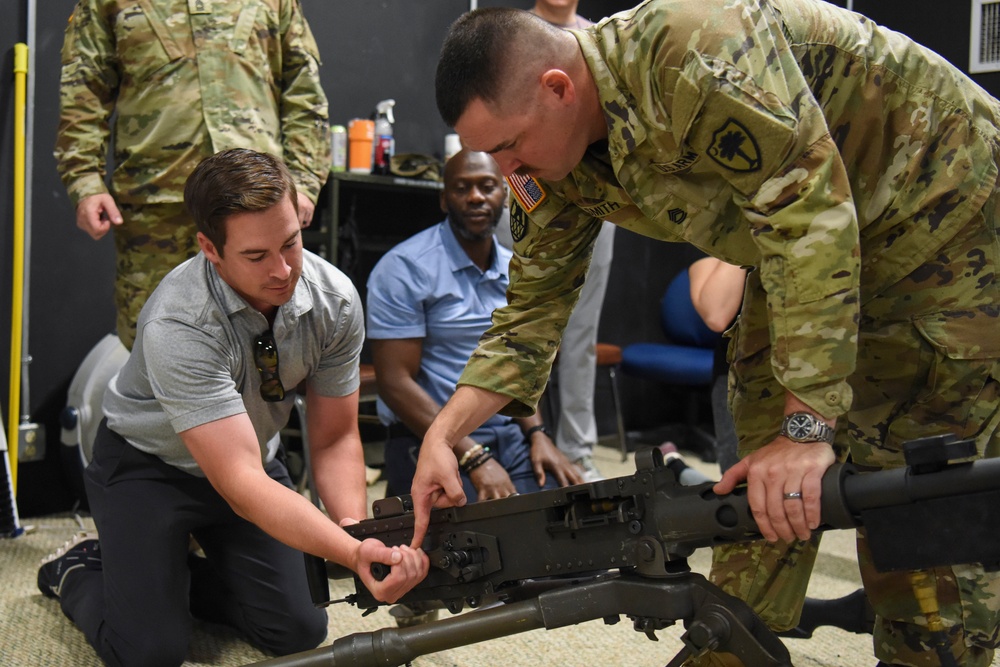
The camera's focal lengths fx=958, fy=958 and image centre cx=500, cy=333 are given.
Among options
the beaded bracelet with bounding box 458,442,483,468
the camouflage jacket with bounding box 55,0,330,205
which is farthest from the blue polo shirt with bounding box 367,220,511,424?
the camouflage jacket with bounding box 55,0,330,205

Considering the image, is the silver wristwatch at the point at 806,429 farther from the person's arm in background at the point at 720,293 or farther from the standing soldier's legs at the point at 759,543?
the person's arm in background at the point at 720,293

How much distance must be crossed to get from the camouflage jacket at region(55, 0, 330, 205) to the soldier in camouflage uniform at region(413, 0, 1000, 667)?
1.15 m

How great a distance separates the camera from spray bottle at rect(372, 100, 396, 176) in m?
3.41

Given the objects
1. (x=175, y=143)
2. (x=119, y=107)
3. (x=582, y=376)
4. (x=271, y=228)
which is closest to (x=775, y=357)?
(x=271, y=228)

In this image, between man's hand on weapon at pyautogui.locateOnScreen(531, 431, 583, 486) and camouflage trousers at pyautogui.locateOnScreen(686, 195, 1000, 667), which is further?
man's hand on weapon at pyautogui.locateOnScreen(531, 431, 583, 486)

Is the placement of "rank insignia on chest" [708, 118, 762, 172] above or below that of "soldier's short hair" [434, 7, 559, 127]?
below

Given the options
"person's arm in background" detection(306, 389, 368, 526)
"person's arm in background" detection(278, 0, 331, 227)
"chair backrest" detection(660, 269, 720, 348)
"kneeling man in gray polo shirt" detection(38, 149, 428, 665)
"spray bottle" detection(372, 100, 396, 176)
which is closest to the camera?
"kneeling man in gray polo shirt" detection(38, 149, 428, 665)

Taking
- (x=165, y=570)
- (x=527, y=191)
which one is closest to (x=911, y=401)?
(x=527, y=191)

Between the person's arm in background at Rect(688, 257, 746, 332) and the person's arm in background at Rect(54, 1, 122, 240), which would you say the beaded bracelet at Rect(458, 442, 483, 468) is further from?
the person's arm in background at Rect(54, 1, 122, 240)

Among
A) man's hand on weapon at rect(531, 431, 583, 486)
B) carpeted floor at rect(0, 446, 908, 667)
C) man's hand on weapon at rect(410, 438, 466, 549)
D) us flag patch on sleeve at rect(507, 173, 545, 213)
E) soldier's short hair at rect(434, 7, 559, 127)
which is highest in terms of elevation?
soldier's short hair at rect(434, 7, 559, 127)

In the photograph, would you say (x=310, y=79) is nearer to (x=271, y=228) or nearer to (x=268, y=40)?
(x=268, y=40)

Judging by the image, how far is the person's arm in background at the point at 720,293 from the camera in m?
2.21

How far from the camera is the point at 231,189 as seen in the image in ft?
5.16

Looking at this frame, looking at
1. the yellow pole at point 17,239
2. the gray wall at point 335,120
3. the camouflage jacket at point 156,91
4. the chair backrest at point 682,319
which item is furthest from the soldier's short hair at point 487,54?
the chair backrest at point 682,319
